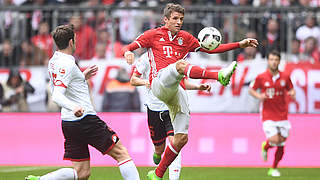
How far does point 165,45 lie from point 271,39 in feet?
18.7

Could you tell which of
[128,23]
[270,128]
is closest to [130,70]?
[128,23]

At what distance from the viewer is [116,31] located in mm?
15273

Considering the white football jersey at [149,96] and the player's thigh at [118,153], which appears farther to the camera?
the white football jersey at [149,96]

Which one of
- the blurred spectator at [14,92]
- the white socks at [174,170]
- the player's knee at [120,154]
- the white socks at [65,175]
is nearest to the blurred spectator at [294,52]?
the blurred spectator at [14,92]

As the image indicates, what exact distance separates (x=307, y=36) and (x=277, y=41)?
0.63 m

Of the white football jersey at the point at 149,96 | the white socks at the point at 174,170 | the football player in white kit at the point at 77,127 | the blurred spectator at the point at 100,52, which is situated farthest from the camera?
the blurred spectator at the point at 100,52

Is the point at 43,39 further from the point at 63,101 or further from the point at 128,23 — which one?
the point at 63,101

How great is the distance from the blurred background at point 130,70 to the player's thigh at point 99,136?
6.77m

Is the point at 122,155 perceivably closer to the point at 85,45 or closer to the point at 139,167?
the point at 139,167

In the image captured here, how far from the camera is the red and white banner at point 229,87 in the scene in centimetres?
1480

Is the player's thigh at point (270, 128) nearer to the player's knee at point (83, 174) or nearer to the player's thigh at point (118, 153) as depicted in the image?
the player's thigh at point (118, 153)

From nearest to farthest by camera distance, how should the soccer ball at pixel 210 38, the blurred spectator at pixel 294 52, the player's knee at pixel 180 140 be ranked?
1. the soccer ball at pixel 210 38
2. the player's knee at pixel 180 140
3. the blurred spectator at pixel 294 52

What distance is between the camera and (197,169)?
45.0ft

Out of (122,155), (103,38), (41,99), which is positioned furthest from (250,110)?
(122,155)
